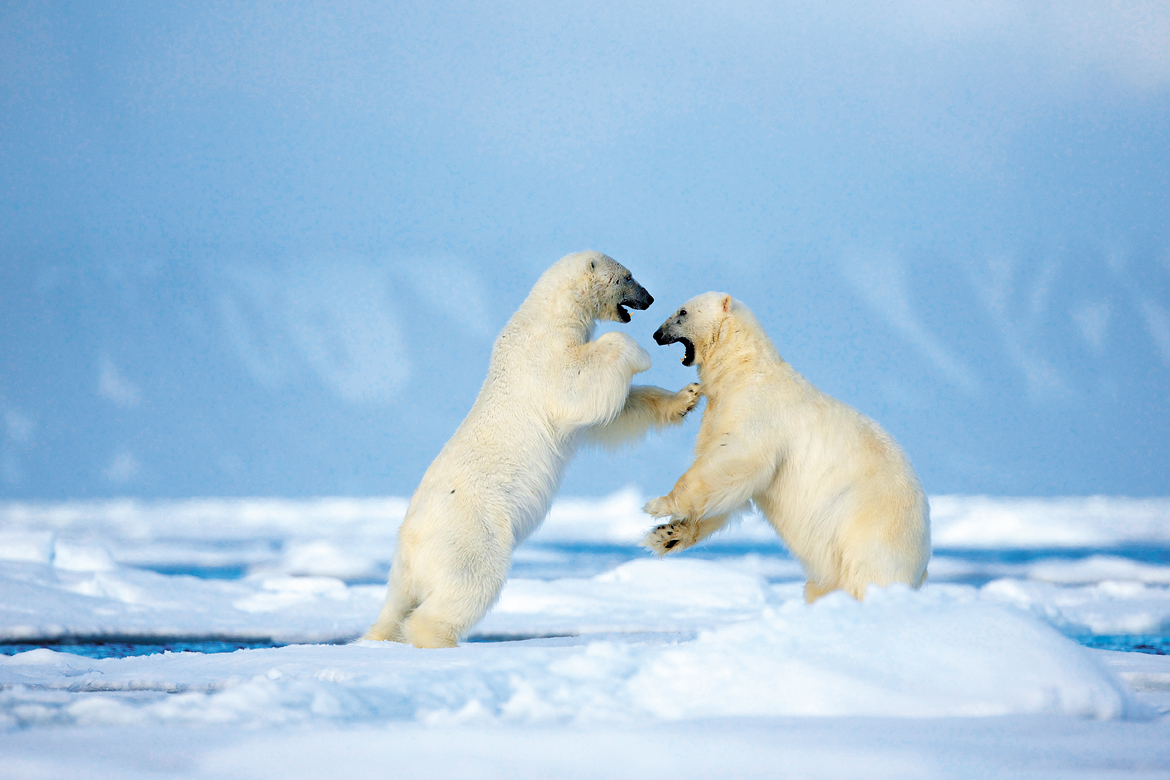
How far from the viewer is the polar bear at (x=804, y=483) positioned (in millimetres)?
5055

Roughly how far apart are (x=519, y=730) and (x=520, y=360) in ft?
11.2

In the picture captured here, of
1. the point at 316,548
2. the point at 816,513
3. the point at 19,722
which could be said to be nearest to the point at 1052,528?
the point at 316,548

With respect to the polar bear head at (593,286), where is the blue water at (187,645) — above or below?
below

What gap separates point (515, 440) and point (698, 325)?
1294 mm

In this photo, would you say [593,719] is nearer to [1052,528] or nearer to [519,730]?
[519,730]

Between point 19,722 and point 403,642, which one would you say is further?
point 403,642

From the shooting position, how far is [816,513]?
5.30 metres

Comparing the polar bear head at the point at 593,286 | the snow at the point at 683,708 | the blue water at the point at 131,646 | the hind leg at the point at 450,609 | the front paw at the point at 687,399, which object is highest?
the polar bear head at the point at 593,286

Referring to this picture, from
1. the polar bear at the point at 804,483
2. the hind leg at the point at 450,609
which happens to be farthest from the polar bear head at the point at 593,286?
the hind leg at the point at 450,609

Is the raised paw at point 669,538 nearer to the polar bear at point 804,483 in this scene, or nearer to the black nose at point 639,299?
the polar bear at point 804,483

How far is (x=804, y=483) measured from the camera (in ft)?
17.5

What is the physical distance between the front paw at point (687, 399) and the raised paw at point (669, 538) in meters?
0.89

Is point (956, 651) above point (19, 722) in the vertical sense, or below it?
above

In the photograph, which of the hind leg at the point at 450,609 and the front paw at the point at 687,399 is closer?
the hind leg at the point at 450,609
